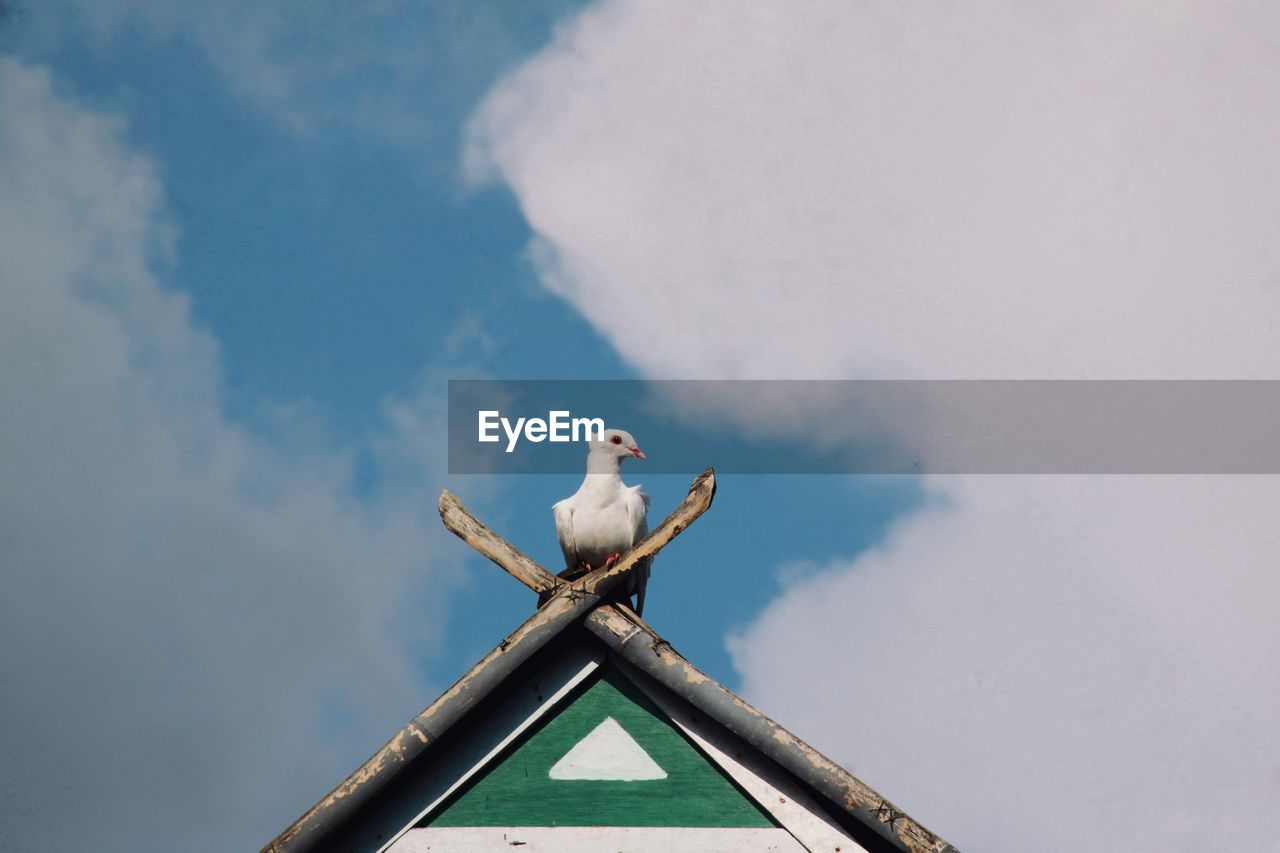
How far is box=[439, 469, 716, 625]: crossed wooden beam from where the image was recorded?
8.81 m

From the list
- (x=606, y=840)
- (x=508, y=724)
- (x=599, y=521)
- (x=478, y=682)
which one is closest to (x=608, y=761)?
(x=606, y=840)

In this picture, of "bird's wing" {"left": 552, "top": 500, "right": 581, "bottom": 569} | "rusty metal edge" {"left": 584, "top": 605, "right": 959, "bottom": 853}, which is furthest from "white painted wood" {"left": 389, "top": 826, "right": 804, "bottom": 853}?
"bird's wing" {"left": 552, "top": 500, "right": 581, "bottom": 569}

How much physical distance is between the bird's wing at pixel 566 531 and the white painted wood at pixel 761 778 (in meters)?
3.09

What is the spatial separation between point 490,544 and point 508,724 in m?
1.11

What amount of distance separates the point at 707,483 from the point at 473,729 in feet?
6.32

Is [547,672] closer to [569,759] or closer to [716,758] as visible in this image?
[569,759]

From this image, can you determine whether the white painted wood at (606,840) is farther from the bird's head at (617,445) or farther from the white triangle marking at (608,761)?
→ the bird's head at (617,445)

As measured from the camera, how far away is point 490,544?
30.7ft

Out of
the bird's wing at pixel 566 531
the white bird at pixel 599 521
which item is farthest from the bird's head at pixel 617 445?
the bird's wing at pixel 566 531

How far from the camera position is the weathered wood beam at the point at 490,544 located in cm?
920

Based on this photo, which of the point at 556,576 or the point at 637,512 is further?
the point at 637,512

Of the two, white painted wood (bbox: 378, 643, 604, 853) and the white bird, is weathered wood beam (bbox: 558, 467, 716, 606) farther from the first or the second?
the white bird

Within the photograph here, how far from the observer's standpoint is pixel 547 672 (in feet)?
29.5

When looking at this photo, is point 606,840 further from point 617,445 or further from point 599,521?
point 617,445
